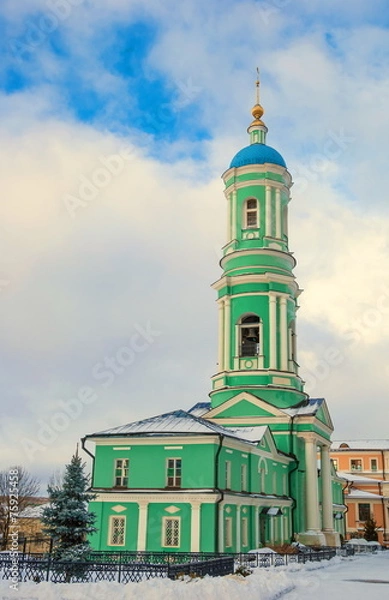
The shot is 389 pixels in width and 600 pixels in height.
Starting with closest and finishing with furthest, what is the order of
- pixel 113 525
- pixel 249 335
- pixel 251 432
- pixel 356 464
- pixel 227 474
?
1. pixel 113 525
2. pixel 227 474
3. pixel 251 432
4. pixel 249 335
5. pixel 356 464

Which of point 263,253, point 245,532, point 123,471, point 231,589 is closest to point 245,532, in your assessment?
point 245,532

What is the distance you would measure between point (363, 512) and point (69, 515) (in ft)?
159

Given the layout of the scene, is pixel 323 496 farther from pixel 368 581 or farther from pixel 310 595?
pixel 310 595

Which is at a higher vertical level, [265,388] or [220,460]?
[265,388]

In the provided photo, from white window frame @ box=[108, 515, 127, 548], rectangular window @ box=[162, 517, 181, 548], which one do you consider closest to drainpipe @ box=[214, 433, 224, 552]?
rectangular window @ box=[162, 517, 181, 548]

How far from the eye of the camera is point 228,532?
2758cm

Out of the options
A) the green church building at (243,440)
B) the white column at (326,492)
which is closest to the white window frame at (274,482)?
the green church building at (243,440)

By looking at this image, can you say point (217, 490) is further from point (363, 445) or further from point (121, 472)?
point (363, 445)

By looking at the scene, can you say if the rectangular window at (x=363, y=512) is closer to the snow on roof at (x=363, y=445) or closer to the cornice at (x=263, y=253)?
the snow on roof at (x=363, y=445)

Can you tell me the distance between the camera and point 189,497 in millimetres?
26719

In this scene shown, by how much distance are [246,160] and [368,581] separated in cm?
2658

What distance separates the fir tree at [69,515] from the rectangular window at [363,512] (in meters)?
47.3

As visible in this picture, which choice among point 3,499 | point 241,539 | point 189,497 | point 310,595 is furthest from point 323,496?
point 310,595

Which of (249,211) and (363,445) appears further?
(363,445)
